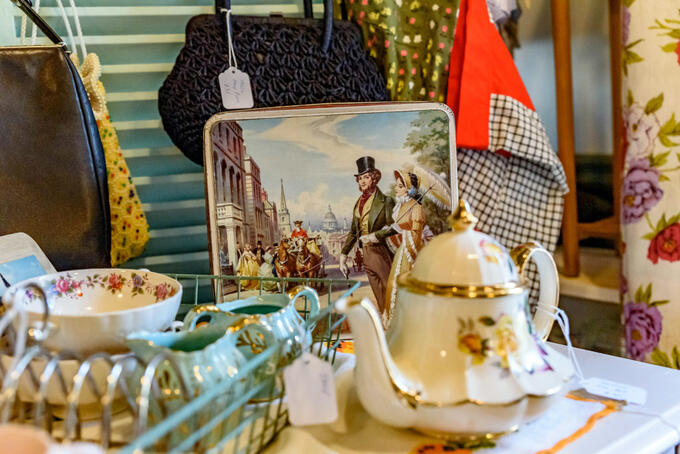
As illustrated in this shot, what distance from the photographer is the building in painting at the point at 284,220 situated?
796 millimetres

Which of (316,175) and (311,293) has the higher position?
(316,175)

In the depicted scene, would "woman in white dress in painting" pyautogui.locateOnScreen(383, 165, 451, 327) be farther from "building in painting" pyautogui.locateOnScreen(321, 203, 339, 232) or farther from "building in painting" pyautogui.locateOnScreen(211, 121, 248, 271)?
"building in painting" pyautogui.locateOnScreen(211, 121, 248, 271)

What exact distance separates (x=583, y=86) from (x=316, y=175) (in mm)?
790

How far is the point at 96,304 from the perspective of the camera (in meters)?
0.66

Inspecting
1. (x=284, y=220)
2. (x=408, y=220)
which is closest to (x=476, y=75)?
(x=408, y=220)

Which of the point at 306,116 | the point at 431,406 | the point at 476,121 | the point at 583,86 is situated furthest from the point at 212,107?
the point at 583,86

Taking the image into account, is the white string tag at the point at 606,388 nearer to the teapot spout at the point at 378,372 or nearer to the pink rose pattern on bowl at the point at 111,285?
the teapot spout at the point at 378,372

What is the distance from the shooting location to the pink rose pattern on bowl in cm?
63

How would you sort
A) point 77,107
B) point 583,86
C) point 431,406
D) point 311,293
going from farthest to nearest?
point 583,86 → point 77,107 → point 311,293 → point 431,406

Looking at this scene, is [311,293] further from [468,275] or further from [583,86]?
[583,86]

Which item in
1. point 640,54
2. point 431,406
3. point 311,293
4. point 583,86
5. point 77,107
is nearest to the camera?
point 431,406

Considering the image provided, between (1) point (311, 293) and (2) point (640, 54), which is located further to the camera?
(2) point (640, 54)

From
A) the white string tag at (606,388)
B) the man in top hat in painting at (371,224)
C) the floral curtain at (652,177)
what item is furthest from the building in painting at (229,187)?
the floral curtain at (652,177)

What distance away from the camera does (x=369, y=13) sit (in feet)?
3.08
